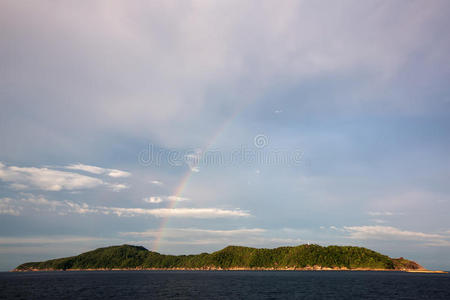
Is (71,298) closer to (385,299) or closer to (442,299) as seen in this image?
(385,299)

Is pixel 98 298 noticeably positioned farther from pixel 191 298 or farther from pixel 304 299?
pixel 304 299

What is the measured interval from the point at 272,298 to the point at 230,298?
12.5 m

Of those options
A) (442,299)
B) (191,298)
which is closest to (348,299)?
Answer: (442,299)

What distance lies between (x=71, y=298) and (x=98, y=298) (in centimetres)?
926

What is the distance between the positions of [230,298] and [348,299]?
112 ft

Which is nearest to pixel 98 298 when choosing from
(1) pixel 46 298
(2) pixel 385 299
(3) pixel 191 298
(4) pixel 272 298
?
(1) pixel 46 298

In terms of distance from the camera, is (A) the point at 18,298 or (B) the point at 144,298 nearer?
(B) the point at 144,298

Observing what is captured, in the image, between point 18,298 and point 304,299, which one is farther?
point 18,298

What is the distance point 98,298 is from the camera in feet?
299

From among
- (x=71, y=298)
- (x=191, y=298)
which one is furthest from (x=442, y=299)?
(x=71, y=298)

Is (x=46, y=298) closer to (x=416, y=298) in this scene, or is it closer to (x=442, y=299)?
(x=416, y=298)

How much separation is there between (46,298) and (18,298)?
1031 centimetres

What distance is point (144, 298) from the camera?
3533 inches

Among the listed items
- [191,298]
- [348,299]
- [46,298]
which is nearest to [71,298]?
[46,298]
